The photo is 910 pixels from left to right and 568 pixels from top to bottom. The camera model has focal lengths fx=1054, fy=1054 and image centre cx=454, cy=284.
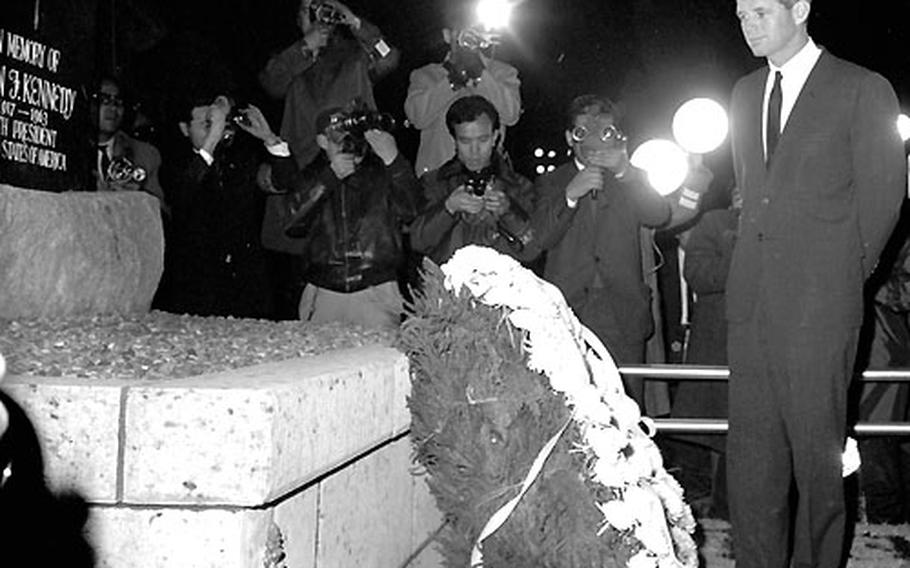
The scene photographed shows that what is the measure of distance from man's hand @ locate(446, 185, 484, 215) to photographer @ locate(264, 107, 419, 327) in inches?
9.5

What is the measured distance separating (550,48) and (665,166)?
5583mm

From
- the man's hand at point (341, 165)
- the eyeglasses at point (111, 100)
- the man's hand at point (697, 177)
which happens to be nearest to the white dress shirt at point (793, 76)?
the man's hand at point (697, 177)

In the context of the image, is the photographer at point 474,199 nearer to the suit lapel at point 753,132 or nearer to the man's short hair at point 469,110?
the man's short hair at point 469,110

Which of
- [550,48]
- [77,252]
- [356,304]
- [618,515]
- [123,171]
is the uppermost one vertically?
[550,48]

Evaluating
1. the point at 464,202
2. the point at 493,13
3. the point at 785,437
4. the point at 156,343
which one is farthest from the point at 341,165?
the point at 156,343

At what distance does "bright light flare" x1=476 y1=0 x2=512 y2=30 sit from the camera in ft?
19.6

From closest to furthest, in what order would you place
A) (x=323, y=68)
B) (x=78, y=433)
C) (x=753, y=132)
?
1. (x=78, y=433)
2. (x=753, y=132)
3. (x=323, y=68)

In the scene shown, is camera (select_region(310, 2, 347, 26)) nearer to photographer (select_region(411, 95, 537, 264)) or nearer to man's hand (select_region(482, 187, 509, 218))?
photographer (select_region(411, 95, 537, 264))

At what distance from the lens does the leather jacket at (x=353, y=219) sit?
5000 mm

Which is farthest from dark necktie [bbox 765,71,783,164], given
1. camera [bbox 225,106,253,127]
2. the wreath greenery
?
camera [bbox 225,106,253,127]

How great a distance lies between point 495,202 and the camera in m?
5.09

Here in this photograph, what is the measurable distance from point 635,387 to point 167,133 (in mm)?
3364

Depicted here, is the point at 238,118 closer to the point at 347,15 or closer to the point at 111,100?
the point at 111,100

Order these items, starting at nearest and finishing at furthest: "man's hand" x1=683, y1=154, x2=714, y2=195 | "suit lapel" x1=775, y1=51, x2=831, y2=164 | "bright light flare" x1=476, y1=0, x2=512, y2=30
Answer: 1. "suit lapel" x1=775, y1=51, x2=831, y2=164
2. "man's hand" x1=683, y1=154, x2=714, y2=195
3. "bright light flare" x1=476, y1=0, x2=512, y2=30
